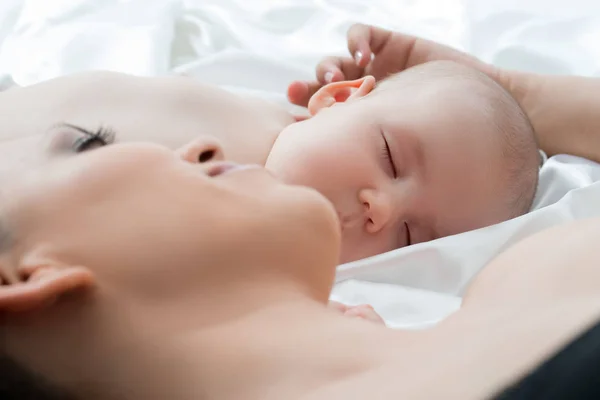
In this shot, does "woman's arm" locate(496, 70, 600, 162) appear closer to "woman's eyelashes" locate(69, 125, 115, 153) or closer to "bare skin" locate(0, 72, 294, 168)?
"bare skin" locate(0, 72, 294, 168)

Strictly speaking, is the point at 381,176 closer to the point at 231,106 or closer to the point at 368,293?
the point at 368,293

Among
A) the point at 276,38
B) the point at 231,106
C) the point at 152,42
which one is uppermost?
the point at 152,42

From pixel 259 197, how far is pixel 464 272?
51 cm

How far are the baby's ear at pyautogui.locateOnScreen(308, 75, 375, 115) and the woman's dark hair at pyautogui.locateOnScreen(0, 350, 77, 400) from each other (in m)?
0.86

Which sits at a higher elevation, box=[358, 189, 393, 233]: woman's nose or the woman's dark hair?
the woman's dark hair

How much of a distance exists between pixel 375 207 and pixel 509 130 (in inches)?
11.2

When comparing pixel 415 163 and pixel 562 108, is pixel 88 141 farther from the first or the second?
pixel 562 108

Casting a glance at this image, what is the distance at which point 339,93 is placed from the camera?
1.37 meters

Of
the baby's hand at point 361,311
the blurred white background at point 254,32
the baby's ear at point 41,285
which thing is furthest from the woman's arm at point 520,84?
the baby's ear at point 41,285

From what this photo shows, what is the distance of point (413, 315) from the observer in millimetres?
949

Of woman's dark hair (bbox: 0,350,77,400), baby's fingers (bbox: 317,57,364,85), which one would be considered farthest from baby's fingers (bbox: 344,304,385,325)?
baby's fingers (bbox: 317,57,364,85)

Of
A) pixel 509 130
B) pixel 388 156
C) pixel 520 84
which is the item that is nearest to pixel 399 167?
pixel 388 156

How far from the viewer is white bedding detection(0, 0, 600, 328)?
153 cm

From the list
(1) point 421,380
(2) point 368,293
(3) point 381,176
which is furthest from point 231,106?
(1) point 421,380
